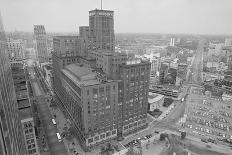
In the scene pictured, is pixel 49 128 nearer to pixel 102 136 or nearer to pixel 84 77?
pixel 102 136

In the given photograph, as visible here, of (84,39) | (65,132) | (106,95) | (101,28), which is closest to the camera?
(106,95)

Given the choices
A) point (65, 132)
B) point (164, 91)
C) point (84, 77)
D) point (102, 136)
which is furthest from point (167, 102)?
point (65, 132)

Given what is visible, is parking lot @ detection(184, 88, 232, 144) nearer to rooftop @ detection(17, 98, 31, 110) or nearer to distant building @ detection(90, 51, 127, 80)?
distant building @ detection(90, 51, 127, 80)

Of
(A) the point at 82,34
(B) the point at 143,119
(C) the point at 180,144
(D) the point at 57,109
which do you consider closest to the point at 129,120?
(B) the point at 143,119

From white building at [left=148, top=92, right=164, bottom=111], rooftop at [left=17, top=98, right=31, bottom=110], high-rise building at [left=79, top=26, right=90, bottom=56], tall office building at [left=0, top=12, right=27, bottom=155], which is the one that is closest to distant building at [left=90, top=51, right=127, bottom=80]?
high-rise building at [left=79, top=26, right=90, bottom=56]

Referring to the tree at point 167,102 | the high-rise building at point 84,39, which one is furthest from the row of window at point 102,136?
the tree at point 167,102
